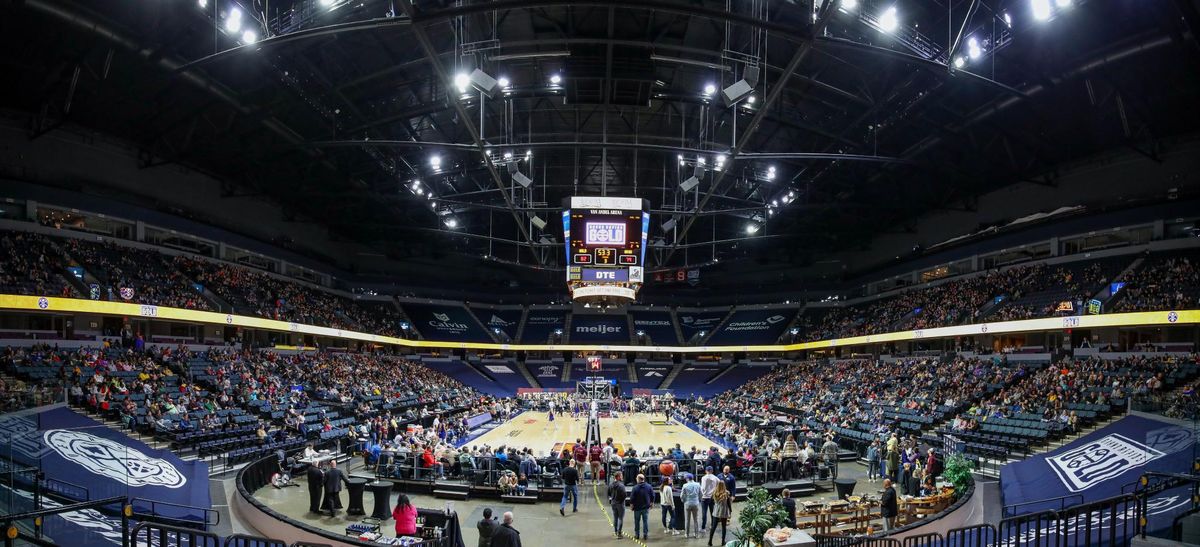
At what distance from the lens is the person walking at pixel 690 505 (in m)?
12.3

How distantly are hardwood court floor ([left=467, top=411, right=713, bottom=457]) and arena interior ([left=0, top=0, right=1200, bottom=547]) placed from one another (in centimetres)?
54

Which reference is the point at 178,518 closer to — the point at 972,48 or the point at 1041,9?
the point at 1041,9

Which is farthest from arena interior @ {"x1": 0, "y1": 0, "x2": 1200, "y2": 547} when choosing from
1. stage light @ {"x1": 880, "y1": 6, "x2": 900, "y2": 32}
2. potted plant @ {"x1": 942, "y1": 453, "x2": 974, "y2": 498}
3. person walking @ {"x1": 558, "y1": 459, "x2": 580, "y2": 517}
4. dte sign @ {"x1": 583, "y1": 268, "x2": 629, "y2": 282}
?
stage light @ {"x1": 880, "y1": 6, "x2": 900, "y2": 32}

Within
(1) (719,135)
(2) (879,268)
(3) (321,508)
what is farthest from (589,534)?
(2) (879,268)

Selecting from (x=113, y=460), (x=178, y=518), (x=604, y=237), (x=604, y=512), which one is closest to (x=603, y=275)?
(x=604, y=237)

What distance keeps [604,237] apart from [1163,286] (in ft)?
65.6

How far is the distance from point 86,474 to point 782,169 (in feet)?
86.5

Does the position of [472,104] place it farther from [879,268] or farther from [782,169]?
[879,268]

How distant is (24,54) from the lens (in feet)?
61.0

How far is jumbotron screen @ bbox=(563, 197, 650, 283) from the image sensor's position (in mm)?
19422

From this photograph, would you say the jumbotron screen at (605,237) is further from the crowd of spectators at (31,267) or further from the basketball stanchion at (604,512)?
the crowd of spectators at (31,267)

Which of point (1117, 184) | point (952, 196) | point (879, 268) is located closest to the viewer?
point (1117, 184)

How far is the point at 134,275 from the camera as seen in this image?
25859 millimetres

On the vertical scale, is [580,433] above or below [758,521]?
below
